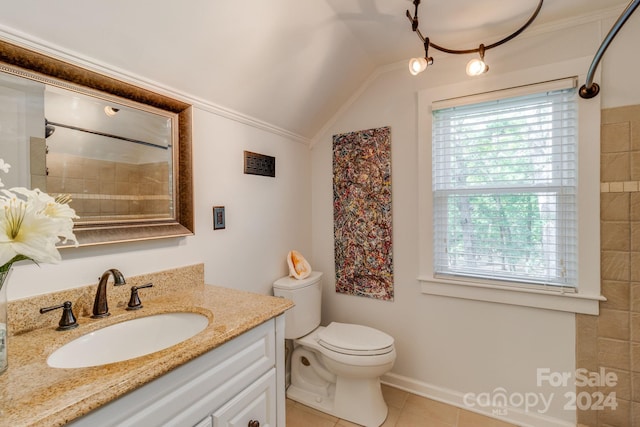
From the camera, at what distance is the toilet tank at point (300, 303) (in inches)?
76.5

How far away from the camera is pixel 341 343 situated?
5.82 ft

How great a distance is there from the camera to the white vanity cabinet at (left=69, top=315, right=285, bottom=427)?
2.32 feet

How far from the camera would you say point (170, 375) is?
2.57 feet

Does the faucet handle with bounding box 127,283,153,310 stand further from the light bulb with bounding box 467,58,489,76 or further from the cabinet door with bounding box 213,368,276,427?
the light bulb with bounding box 467,58,489,76

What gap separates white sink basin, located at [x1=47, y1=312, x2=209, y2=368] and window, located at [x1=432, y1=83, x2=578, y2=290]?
1558 millimetres

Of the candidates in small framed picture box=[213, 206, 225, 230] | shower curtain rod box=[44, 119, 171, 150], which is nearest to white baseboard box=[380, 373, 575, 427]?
small framed picture box=[213, 206, 225, 230]

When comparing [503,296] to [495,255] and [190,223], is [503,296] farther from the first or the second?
[190,223]

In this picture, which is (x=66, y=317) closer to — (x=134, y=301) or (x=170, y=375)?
(x=134, y=301)

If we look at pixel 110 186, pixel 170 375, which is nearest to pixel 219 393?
pixel 170 375

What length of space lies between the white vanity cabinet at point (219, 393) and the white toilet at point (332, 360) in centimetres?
64


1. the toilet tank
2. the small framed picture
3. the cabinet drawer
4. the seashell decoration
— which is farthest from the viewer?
the seashell decoration

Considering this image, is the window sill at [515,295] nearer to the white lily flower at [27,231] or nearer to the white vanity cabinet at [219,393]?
the white vanity cabinet at [219,393]

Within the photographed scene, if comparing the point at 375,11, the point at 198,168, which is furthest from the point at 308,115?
the point at 198,168

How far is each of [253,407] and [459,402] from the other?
151 centimetres
